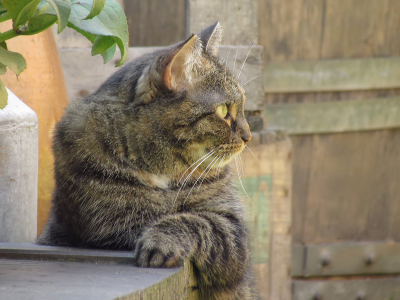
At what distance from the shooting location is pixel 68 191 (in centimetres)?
155

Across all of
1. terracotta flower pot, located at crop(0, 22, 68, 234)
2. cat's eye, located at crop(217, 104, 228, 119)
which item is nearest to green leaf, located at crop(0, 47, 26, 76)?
cat's eye, located at crop(217, 104, 228, 119)

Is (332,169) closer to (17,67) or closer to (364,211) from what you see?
(364,211)

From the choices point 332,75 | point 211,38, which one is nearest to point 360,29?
point 332,75

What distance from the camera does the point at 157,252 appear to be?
1.25m

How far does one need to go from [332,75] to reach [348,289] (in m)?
1.44

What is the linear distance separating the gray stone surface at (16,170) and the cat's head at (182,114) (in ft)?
1.55

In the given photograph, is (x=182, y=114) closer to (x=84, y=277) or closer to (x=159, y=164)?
(x=159, y=164)

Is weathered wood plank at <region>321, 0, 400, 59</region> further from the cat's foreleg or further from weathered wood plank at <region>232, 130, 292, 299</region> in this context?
the cat's foreleg

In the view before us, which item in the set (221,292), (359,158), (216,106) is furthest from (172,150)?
(359,158)

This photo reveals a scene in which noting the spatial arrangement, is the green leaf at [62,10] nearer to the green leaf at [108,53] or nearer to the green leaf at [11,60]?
the green leaf at [11,60]

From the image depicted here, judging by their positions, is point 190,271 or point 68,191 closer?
point 190,271

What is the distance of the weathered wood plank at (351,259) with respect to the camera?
10.9ft

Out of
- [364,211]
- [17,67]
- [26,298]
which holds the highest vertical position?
[17,67]

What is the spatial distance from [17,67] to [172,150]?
74 centimetres
